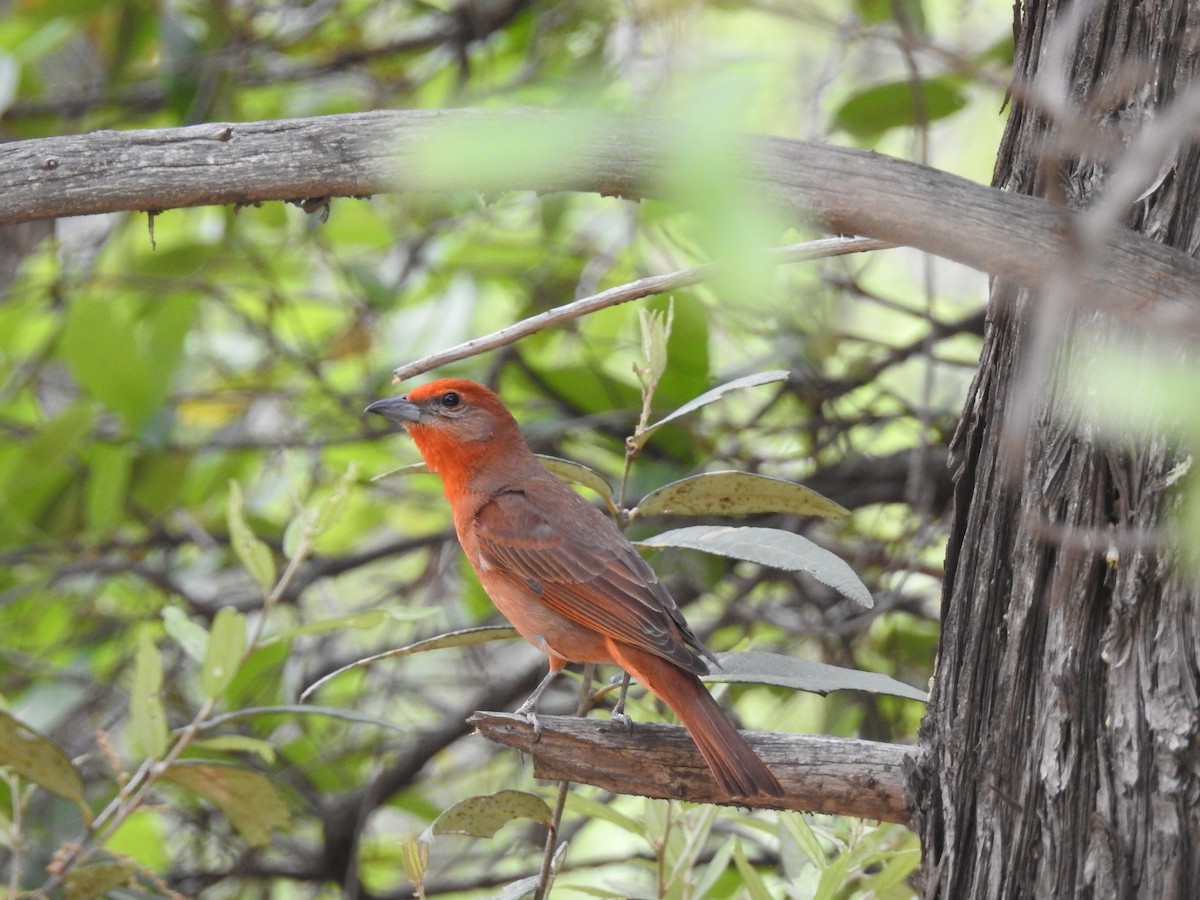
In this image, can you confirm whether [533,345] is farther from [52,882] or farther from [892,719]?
[52,882]

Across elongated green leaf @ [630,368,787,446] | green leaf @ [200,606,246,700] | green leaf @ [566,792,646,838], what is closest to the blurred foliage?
green leaf @ [200,606,246,700]

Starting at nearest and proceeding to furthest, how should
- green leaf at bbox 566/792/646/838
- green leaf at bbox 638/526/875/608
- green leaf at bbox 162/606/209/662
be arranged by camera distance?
1. green leaf at bbox 638/526/875/608
2. green leaf at bbox 566/792/646/838
3. green leaf at bbox 162/606/209/662

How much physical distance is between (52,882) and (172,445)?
2734mm

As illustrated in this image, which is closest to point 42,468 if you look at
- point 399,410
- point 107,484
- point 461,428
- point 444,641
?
point 107,484

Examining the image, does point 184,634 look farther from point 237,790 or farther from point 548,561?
point 548,561

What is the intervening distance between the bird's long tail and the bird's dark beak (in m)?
1.35

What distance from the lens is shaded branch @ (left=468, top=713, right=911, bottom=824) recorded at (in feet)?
7.54

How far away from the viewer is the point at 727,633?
18.5 ft

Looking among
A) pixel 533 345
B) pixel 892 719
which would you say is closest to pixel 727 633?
pixel 892 719

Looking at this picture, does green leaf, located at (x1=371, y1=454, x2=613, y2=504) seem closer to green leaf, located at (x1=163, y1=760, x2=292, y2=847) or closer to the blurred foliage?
the blurred foliage

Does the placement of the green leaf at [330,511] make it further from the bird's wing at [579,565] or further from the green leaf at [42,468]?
the green leaf at [42,468]

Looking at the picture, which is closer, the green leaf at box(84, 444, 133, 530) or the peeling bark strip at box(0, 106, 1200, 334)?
the peeling bark strip at box(0, 106, 1200, 334)

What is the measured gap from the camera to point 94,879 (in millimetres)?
3066

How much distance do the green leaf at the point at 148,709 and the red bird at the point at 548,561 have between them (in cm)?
85
